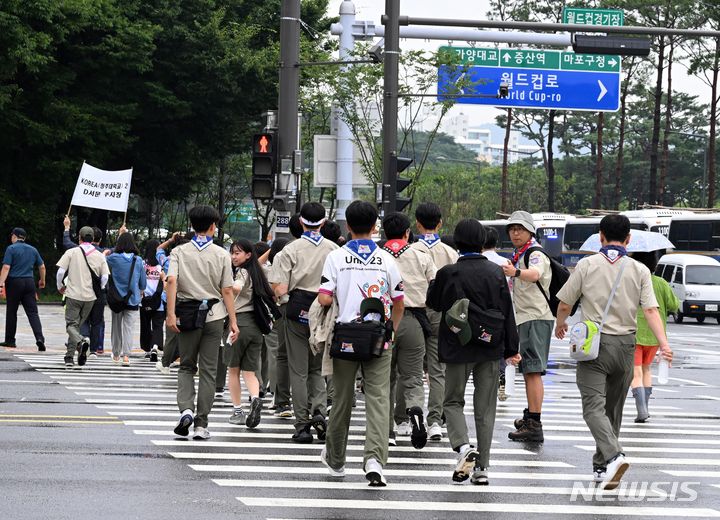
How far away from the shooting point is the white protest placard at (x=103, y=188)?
24250 mm

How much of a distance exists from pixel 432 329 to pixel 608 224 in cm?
272

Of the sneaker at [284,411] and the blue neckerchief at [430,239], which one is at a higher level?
the blue neckerchief at [430,239]

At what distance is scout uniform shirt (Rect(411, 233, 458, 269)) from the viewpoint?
1189 cm

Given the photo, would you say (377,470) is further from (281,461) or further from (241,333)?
(241,333)

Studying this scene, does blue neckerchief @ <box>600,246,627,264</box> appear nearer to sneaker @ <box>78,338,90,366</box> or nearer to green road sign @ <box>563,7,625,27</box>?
sneaker @ <box>78,338,90,366</box>

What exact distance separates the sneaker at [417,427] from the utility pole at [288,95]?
848 centimetres

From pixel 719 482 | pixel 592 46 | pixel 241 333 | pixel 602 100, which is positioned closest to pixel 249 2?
pixel 602 100

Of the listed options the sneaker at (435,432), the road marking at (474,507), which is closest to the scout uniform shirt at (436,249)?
the sneaker at (435,432)

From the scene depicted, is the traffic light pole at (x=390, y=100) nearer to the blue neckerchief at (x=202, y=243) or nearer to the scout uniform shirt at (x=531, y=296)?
the scout uniform shirt at (x=531, y=296)

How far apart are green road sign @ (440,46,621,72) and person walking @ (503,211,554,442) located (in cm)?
1862

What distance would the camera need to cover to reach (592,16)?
79.3 ft

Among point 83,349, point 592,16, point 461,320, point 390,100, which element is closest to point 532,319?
point 461,320

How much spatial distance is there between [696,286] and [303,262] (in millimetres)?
31969

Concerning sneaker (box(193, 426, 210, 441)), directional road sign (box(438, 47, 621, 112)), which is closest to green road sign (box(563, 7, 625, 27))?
directional road sign (box(438, 47, 621, 112))
